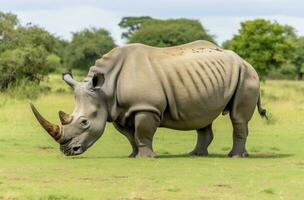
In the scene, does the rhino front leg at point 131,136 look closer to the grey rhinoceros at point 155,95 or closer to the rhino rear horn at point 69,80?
the grey rhinoceros at point 155,95

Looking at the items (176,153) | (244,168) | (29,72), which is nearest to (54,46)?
(29,72)

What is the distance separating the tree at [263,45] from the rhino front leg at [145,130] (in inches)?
1541

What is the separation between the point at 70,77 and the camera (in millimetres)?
13914

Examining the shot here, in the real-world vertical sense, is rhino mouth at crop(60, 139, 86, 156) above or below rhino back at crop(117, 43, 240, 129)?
below

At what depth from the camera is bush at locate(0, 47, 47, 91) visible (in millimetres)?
35031

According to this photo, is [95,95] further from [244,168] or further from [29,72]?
[29,72]

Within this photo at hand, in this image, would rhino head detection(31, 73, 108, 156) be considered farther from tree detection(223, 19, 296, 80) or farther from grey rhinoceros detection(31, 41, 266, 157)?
tree detection(223, 19, 296, 80)

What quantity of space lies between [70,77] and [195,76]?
90.3 inches

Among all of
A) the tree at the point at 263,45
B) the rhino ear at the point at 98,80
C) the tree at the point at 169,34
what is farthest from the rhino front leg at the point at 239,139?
the tree at the point at 169,34

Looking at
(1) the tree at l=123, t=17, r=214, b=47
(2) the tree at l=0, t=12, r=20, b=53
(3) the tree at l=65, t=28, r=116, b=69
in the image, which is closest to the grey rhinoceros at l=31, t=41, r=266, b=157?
(2) the tree at l=0, t=12, r=20, b=53

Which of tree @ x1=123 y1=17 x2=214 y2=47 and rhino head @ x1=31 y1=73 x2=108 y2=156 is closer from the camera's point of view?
rhino head @ x1=31 y1=73 x2=108 y2=156

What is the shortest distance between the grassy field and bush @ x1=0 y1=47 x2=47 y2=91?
15308 millimetres

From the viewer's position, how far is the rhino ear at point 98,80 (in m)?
13.6

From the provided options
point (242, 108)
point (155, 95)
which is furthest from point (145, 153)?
point (242, 108)
